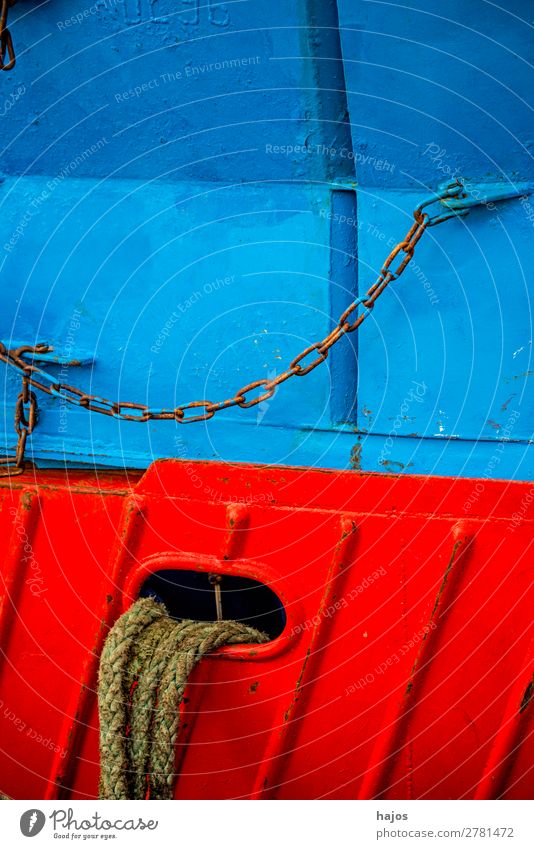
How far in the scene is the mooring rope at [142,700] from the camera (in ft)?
7.07

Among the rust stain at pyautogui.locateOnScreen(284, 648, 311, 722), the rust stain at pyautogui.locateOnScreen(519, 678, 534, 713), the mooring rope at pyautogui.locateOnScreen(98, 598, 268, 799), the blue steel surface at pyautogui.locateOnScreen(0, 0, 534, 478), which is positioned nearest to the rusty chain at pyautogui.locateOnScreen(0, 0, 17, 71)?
the blue steel surface at pyautogui.locateOnScreen(0, 0, 534, 478)

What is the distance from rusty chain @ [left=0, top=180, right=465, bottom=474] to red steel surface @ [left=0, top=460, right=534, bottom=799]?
219 millimetres

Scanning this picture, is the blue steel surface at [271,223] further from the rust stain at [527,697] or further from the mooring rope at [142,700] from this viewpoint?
the mooring rope at [142,700]

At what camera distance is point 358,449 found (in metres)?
2.60

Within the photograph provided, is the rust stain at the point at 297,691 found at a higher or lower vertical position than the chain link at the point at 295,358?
lower

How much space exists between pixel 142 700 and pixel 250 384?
0.92m

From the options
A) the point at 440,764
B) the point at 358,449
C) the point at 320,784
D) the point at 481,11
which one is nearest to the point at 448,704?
the point at 440,764

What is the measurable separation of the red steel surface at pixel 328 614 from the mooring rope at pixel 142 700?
9 cm

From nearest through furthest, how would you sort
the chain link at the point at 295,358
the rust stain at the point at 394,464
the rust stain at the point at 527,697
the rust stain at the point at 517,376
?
the rust stain at the point at 527,697 → the chain link at the point at 295,358 → the rust stain at the point at 517,376 → the rust stain at the point at 394,464

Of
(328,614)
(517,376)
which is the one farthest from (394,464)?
(328,614)

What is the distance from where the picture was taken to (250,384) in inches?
98.3

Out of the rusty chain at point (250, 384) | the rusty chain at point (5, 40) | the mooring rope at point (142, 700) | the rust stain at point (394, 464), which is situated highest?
the rusty chain at point (5, 40)

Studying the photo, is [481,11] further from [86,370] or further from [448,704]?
[448,704]

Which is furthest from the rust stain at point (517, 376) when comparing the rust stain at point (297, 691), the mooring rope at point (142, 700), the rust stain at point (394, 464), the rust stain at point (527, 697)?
the mooring rope at point (142, 700)
